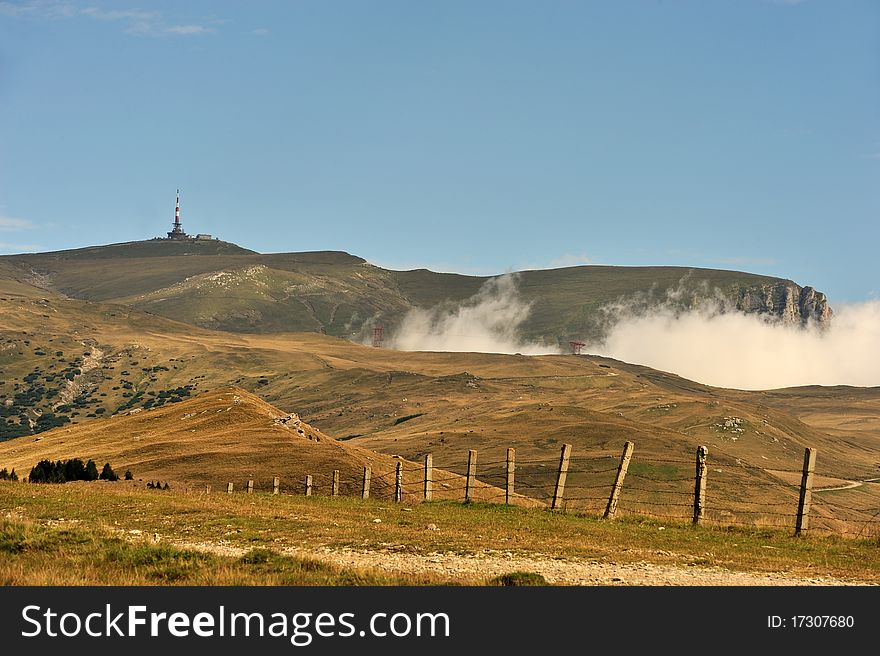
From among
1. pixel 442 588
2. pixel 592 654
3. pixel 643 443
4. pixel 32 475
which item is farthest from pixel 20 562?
pixel 643 443

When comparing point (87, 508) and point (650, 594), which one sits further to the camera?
point (87, 508)

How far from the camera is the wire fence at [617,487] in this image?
3244 centimetres

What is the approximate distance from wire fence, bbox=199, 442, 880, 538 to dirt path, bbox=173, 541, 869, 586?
8725 millimetres

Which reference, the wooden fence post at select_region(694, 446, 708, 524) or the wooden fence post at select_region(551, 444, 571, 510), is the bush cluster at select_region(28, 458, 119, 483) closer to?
the wooden fence post at select_region(551, 444, 571, 510)

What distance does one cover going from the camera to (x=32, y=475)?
174 feet

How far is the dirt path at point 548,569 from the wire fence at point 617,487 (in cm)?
873

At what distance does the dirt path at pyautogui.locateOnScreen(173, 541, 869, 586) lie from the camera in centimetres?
1852

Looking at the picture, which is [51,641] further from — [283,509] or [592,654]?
[283,509]

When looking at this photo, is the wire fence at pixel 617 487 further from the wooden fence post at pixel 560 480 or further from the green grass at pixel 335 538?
the green grass at pixel 335 538

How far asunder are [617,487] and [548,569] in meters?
12.8

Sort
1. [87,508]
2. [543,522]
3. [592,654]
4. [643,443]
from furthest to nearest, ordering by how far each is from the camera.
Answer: [643,443]
[87,508]
[543,522]
[592,654]

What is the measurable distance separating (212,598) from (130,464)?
52.4 meters

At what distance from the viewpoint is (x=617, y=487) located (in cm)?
3216

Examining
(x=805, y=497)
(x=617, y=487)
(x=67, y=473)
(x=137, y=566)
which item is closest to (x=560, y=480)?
(x=617, y=487)
